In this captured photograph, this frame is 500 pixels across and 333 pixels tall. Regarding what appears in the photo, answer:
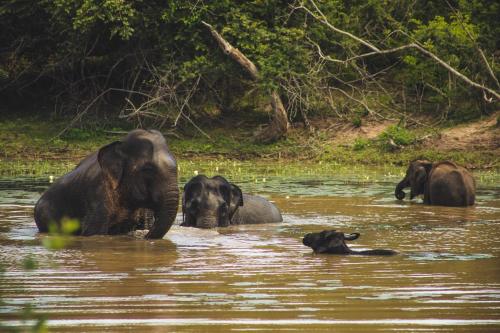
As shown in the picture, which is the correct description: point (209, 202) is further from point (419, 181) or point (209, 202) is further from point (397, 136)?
point (397, 136)

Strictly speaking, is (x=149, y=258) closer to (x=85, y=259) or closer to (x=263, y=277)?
(x=85, y=259)

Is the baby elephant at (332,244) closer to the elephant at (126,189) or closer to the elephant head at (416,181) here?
the elephant at (126,189)

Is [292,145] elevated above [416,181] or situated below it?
above

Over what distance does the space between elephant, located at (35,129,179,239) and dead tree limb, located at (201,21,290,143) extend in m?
14.4

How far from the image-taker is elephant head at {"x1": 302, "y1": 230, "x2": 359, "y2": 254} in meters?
11.2

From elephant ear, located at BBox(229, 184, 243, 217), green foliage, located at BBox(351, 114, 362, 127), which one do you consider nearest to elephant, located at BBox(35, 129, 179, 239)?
elephant ear, located at BBox(229, 184, 243, 217)

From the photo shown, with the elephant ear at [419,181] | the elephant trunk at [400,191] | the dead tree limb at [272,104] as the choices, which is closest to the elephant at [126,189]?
the elephant trunk at [400,191]

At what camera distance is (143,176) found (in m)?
12.8

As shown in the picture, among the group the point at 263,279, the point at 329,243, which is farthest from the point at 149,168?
the point at 263,279

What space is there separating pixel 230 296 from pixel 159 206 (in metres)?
4.29

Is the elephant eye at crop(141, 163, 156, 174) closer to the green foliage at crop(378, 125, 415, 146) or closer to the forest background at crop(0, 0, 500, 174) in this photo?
the forest background at crop(0, 0, 500, 174)

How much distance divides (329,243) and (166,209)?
7.03 feet

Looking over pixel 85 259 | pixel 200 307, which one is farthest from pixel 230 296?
pixel 85 259

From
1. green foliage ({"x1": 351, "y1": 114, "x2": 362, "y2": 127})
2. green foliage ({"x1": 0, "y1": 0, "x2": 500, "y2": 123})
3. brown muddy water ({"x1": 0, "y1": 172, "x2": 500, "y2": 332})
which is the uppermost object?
green foliage ({"x1": 0, "y1": 0, "x2": 500, "y2": 123})
